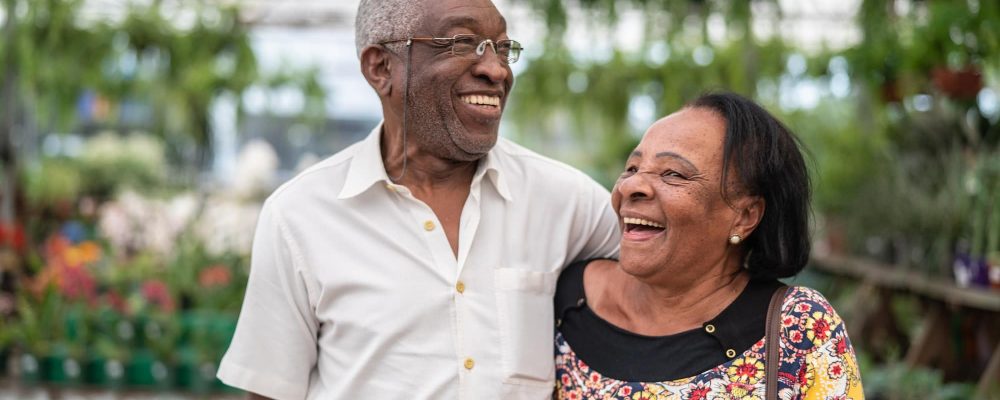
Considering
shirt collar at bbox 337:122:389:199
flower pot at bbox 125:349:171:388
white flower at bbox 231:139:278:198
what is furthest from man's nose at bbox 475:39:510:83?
white flower at bbox 231:139:278:198

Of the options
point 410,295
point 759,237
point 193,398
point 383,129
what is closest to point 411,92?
point 383,129

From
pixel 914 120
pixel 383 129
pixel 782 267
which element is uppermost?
pixel 383 129

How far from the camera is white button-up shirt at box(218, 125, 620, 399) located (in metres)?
1.61

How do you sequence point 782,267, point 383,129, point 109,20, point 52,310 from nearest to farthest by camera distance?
point 782,267, point 383,129, point 52,310, point 109,20

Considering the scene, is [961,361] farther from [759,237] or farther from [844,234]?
[759,237]

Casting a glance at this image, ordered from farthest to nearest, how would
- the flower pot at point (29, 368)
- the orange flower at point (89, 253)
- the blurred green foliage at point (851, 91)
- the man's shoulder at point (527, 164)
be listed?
the orange flower at point (89, 253) < the flower pot at point (29, 368) < the blurred green foliage at point (851, 91) < the man's shoulder at point (527, 164)

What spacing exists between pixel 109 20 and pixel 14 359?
1.93 m

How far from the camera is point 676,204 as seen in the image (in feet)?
4.95

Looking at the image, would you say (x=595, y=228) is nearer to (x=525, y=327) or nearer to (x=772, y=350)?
(x=525, y=327)

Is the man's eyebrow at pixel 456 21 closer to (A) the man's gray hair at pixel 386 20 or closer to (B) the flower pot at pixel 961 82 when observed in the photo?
(A) the man's gray hair at pixel 386 20

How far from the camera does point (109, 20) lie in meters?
5.32

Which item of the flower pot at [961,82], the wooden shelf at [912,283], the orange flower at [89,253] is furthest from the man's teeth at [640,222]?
the orange flower at [89,253]

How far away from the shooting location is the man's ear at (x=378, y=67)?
1.67 meters

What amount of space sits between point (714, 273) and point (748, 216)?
10 centimetres
